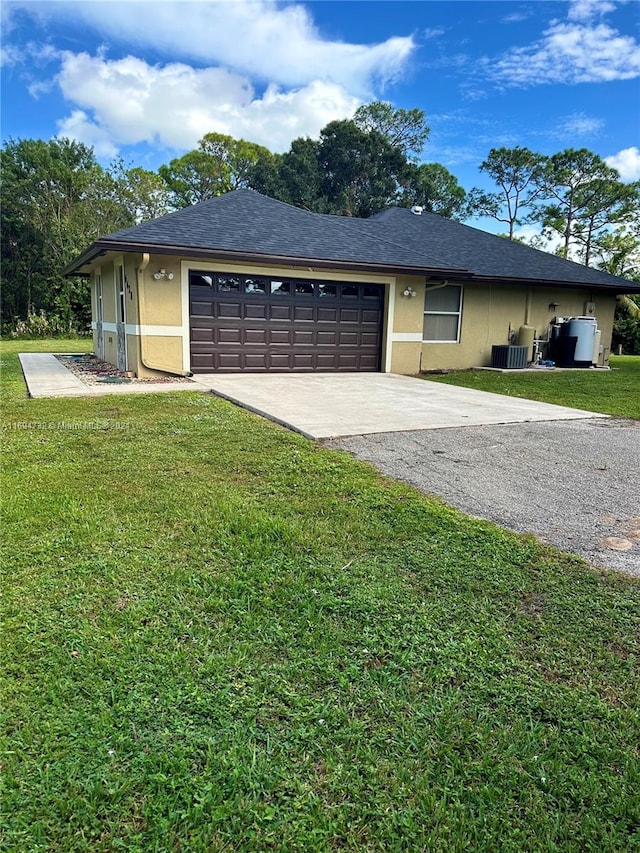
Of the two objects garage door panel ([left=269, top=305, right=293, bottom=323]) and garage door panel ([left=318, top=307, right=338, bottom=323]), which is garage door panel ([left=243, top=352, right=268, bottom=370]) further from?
garage door panel ([left=318, top=307, right=338, bottom=323])

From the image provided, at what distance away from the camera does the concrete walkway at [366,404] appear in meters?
6.34

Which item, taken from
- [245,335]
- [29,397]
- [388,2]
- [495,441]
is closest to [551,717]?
[495,441]

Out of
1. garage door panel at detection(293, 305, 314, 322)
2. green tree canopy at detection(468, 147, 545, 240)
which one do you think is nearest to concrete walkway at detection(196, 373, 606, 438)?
garage door panel at detection(293, 305, 314, 322)

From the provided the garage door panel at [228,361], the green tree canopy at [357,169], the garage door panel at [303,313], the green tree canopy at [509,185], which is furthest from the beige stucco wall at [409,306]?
the green tree canopy at [509,185]

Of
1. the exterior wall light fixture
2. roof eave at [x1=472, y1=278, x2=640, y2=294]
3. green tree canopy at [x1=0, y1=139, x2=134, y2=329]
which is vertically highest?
green tree canopy at [x1=0, y1=139, x2=134, y2=329]

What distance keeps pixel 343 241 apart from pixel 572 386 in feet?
18.9

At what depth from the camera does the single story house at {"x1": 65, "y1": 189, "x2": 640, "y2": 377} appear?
1007cm

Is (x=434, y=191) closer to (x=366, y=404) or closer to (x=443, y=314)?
(x=443, y=314)

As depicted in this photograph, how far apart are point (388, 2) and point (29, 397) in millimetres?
8530

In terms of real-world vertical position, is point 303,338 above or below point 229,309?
below

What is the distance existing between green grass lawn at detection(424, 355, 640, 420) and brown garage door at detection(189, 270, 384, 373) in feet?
6.27

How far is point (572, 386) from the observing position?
10570 mm

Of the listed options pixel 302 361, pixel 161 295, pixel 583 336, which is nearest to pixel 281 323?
pixel 302 361

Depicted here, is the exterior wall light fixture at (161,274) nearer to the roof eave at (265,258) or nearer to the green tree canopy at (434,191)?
the roof eave at (265,258)
